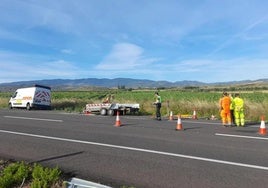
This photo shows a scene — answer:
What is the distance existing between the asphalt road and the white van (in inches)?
901

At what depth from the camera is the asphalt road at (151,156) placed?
22.5ft

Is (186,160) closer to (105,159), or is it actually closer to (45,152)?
(105,159)

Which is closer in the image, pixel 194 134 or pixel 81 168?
pixel 81 168

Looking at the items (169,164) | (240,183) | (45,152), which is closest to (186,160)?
(169,164)

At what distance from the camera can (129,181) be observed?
265 inches

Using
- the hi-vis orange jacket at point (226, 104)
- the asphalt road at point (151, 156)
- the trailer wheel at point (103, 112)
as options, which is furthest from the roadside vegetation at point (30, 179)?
the trailer wheel at point (103, 112)

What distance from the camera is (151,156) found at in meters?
9.01

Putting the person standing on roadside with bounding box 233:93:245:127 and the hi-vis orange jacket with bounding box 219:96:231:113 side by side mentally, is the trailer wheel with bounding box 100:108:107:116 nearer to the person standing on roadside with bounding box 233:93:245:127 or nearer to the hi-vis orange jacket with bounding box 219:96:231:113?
the hi-vis orange jacket with bounding box 219:96:231:113

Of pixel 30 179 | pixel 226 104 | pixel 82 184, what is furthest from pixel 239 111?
pixel 82 184

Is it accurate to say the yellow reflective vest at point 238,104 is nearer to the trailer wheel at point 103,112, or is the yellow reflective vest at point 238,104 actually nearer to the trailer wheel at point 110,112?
the trailer wheel at point 110,112

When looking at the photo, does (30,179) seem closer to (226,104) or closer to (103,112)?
(226,104)

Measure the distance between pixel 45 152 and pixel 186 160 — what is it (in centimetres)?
378

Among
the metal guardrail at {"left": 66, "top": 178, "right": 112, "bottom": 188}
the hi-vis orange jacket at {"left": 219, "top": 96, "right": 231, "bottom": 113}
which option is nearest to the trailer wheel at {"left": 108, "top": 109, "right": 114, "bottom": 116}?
the hi-vis orange jacket at {"left": 219, "top": 96, "right": 231, "bottom": 113}

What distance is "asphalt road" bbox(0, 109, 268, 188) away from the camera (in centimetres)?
684
